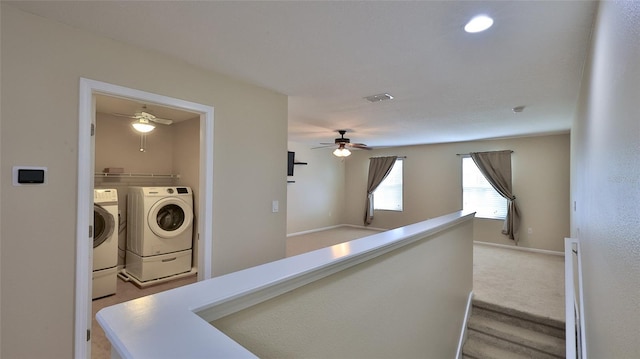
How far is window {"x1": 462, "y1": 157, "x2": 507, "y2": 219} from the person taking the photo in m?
5.86

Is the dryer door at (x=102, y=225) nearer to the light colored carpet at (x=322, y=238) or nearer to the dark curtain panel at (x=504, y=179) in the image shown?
the light colored carpet at (x=322, y=238)

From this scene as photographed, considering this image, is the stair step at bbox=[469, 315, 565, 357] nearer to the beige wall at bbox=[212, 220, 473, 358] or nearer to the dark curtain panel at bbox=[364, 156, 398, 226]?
the beige wall at bbox=[212, 220, 473, 358]

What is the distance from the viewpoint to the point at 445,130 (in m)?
4.94

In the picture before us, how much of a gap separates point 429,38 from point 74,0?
6.77ft

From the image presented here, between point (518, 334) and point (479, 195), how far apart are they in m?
3.68

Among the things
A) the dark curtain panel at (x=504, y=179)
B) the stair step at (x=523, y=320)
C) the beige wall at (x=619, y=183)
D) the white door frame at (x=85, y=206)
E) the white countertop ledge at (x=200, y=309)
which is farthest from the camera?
the dark curtain panel at (x=504, y=179)

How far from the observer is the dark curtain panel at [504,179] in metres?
5.54

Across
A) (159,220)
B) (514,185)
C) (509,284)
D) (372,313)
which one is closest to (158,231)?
(159,220)

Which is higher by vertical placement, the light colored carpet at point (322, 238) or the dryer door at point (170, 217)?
the dryer door at point (170, 217)

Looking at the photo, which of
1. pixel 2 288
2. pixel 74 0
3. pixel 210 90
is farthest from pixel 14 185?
pixel 210 90

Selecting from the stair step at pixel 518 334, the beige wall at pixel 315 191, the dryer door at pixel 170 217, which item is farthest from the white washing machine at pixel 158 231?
the stair step at pixel 518 334

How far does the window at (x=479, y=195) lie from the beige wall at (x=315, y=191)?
3315 mm

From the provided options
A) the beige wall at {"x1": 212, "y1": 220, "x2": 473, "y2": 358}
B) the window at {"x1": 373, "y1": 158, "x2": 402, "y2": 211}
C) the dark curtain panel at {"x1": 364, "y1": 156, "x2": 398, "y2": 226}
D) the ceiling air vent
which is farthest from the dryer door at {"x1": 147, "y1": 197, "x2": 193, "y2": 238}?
the window at {"x1": 373, "y1": 158, "x2": 402, "y2": 211}

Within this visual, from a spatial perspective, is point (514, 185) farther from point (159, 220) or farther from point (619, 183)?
point (159, 220)
